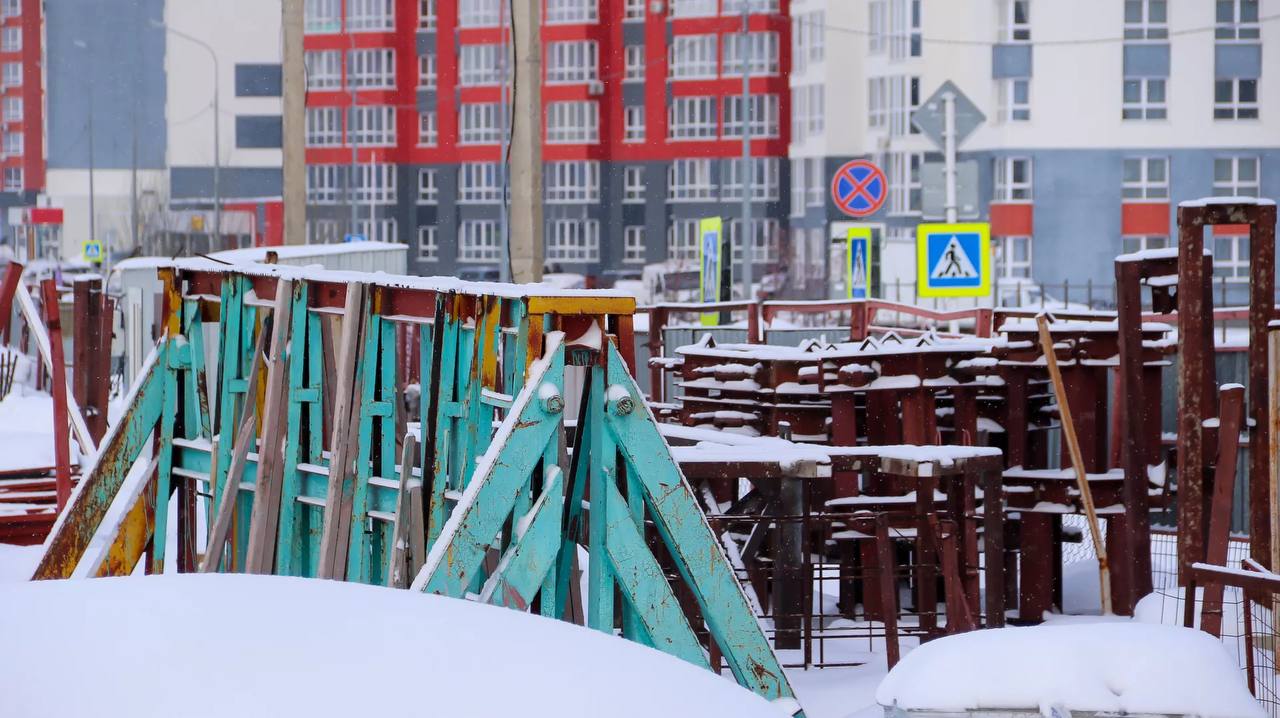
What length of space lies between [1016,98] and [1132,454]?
4743cm

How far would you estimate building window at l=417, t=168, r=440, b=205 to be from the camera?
78.1m

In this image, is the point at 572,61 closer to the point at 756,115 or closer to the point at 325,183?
the point at 756,115

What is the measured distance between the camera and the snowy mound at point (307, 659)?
3062 millimetres

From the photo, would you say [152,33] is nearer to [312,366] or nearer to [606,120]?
[606,120]

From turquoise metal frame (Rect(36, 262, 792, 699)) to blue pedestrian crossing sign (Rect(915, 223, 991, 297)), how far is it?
9.17m

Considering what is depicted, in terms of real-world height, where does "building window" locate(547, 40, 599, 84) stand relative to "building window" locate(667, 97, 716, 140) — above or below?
above

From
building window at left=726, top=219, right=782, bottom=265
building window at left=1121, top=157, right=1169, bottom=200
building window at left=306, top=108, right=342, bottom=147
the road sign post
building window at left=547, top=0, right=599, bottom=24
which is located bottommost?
the road sign post

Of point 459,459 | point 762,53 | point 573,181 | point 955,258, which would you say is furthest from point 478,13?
point 459,459

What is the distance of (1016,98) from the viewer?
55500 mm

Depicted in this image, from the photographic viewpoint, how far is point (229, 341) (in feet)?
28.0

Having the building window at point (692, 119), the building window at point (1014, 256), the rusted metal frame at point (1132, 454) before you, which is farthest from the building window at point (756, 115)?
the rusted metal frame at point (1132, 454)

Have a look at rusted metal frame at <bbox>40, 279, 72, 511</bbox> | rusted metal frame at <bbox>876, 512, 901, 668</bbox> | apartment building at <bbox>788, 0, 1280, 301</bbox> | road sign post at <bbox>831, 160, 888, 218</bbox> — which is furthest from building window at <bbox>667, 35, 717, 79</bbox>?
rusted metal frame at <bbox>876, 512, 901, 668</bbox>

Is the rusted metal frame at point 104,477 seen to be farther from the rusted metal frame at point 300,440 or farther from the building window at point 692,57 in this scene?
the building window at point 692,57

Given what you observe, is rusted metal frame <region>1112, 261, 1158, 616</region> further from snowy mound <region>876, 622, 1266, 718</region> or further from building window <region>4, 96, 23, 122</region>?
building window <region>4, 96, 23, 122</region>
